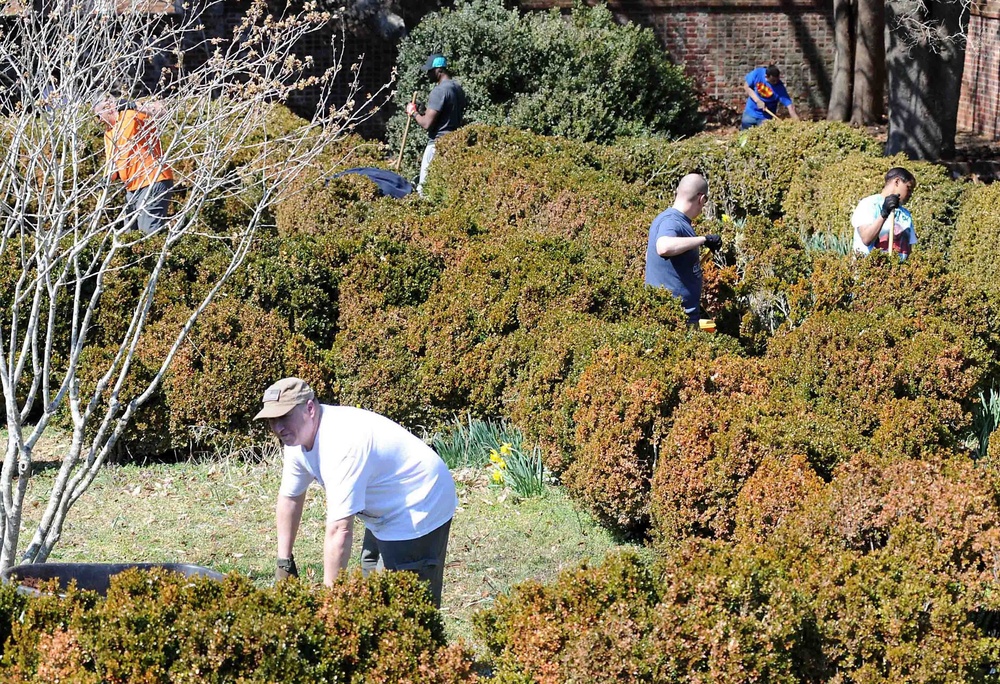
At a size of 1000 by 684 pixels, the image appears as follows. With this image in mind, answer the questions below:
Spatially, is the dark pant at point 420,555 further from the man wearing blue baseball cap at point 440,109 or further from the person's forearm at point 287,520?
the man wearing blue baseball cap at point 440,109

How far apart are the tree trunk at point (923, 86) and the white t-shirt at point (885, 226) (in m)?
6.85

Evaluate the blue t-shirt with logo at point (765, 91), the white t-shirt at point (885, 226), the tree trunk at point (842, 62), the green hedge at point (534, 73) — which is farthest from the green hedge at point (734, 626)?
the tree trunk at point (842, 62)

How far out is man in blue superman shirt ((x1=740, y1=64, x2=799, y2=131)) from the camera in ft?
55.1

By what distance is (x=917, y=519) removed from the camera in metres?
4.29

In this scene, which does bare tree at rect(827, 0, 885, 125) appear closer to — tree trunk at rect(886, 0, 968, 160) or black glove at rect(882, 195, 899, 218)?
tree trunk at rect(886, 0, 968, 160)

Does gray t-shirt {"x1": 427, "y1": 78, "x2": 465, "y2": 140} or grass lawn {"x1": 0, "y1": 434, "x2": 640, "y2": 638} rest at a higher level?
gray t-shirt {"x1": 427, "y1": 78, "x2": 465, "y2": 140}

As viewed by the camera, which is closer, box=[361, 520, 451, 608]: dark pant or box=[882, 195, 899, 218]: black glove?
box=[361, 520, 451, 608]: dark pant

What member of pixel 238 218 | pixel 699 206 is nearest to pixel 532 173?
pixel 238 218

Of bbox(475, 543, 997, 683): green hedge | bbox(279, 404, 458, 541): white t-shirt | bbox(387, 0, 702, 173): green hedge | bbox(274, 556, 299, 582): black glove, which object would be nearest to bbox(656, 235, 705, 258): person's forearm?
bbox(279, 404, 458, 541): white t-shirt

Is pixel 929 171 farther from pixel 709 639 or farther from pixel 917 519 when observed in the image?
pixel 709 639

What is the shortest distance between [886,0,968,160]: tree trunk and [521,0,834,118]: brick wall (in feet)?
22.3

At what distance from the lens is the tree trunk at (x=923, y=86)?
14141mm

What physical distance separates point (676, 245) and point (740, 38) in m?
15.8

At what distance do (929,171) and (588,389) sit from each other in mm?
6205
